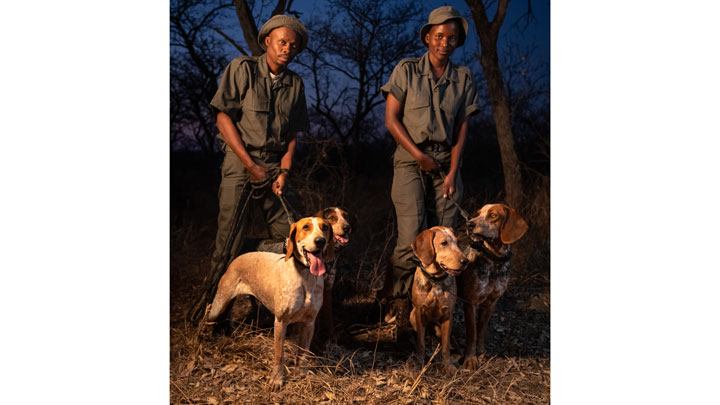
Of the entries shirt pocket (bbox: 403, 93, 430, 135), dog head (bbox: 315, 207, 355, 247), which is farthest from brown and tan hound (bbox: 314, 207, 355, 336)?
shirt pocket (bbox: 403, 93, 430, 135)

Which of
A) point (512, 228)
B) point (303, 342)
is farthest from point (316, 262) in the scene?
point (512, 228)

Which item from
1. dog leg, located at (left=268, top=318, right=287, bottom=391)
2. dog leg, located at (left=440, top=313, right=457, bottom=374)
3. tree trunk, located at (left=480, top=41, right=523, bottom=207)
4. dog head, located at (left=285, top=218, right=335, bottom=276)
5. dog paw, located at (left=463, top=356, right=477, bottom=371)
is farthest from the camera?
tree trunk, located at (left=480, top=41, right=523, bottom=207)

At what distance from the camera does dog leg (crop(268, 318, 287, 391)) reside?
3.62 metres

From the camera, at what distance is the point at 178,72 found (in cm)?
432

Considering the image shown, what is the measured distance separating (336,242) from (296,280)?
394mm

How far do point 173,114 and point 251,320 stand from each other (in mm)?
1545

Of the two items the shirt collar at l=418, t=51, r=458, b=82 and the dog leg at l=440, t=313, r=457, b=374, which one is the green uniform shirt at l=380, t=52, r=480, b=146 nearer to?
the shirt collar at l=418, t=51, r=458, b=82

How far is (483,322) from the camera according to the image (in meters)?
4.16

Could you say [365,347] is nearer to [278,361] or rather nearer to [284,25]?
[278,361]

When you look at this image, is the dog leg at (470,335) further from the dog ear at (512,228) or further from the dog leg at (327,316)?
the dog leg at (327,316)

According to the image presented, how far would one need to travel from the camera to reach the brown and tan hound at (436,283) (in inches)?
145

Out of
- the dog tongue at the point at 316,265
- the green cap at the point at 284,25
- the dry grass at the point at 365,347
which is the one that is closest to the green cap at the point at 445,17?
the green cap at the point at 284,25

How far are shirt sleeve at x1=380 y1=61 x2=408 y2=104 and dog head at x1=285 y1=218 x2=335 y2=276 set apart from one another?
3.62 ft

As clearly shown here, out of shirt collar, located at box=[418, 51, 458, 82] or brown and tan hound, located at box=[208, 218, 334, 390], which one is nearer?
brown and tan hound, located at box=[208, 218, 334, 390]
